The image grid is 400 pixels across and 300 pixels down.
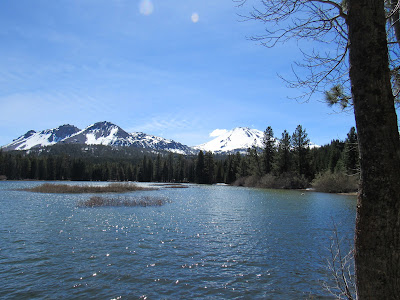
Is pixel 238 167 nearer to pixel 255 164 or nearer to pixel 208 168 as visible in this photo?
pixel 255 164

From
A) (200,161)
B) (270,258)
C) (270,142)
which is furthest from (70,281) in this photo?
(200,161)

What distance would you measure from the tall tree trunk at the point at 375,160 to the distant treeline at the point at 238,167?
3974 centimetres

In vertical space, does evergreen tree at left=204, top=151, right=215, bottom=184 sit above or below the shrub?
above

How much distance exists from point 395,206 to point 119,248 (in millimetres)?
12850

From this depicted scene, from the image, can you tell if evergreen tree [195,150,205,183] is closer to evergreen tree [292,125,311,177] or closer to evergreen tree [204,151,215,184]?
evergreen tree [204,151,215,184]

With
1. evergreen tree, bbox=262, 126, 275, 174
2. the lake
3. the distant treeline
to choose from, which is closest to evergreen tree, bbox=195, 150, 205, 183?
the distant treeline

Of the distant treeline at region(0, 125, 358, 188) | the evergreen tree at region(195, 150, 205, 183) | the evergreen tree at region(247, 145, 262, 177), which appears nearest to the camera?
the distant treeline at region(0, 125, 358, 188)

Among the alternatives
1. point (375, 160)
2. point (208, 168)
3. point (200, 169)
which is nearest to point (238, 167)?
point (208, 168)

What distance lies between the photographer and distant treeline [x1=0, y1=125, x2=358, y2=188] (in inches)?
2835

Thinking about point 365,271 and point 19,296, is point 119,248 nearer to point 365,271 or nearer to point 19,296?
point 19,296

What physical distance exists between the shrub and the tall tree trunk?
59512 mm

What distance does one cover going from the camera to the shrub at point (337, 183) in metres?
56.0

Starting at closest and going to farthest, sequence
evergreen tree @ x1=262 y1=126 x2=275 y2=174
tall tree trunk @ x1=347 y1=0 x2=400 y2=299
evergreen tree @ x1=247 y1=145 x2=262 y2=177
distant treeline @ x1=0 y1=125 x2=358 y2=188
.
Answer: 1. tall tree trunk @ x1=347 y1=0 x2=400 y2=299
2. distant treeline @ x1=0 y1=125 x2=358 y2=188
3. evergreen tree @ x1=262 y1=126 x2=275 y2=174
4. evergreen tree @ x1=247 y1=145 x2=262 y2=177

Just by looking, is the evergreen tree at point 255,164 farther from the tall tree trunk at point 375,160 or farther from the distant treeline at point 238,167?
the tall tree trunk at point 375,160
